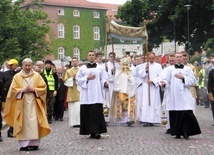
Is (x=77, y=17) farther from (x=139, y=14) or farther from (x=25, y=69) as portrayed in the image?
(x=25, y=69)

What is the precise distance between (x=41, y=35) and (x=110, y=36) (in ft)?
114

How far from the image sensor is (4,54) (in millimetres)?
45375

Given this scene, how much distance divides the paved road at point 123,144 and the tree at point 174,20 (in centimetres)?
3389

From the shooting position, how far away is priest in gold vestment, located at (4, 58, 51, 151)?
11.6m

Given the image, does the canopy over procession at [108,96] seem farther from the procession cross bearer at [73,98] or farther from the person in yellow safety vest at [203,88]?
the person in yellow safety vest at [203,88]

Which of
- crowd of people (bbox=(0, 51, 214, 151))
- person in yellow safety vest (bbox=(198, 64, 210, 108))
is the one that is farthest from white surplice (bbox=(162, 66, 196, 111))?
person in yellow safety vest (bbox=(198, 64, 210, 108))

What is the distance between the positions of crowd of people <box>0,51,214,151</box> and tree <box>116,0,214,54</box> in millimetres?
29616

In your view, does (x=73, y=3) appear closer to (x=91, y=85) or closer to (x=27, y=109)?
(x=91, y=85)

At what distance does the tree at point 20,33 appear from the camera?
4569cm

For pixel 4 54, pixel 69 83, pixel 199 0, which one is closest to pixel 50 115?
pixel 69 83

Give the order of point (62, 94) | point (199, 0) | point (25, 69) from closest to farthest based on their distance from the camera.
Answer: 1. point (25, 69)
2. point (62, 94)
3. point (199, 0)

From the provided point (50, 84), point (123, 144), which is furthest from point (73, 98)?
point (123, 144)

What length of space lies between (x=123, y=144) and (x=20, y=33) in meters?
38.5

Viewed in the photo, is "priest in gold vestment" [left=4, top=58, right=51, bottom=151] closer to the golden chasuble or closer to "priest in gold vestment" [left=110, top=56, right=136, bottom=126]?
the golden chasuble
